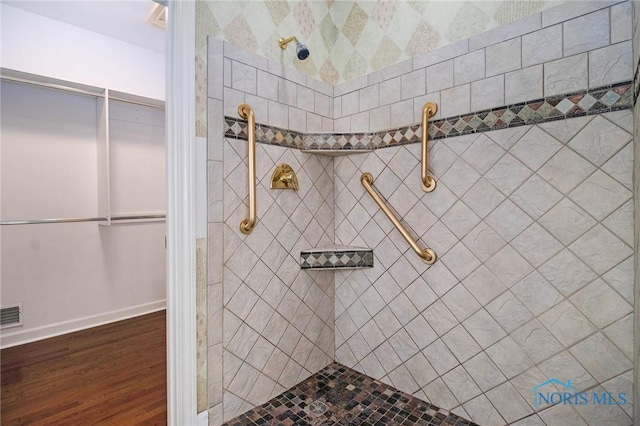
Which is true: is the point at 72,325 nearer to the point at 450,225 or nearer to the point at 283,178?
the point at 283,178

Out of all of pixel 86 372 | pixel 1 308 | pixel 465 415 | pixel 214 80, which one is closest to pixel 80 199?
pixel 1 308

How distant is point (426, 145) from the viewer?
145 centimetres

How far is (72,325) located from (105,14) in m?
2.46

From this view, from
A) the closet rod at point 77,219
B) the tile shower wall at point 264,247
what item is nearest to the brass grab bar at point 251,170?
the tile shower wall at point 264,247

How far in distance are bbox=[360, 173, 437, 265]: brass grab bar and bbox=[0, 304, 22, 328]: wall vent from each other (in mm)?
2741

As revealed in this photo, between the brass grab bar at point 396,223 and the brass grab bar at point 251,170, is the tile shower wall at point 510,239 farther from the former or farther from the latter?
the brass grab bar at point 251,170

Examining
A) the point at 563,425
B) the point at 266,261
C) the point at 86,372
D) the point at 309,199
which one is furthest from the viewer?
the point at 86,372

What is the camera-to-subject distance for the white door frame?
1.25 m

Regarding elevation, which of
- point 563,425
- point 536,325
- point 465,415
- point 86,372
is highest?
point 536,325

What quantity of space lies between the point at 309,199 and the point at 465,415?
126 centimetres

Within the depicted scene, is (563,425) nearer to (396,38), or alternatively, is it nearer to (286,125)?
(286,125)

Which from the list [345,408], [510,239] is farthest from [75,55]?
[510,239]

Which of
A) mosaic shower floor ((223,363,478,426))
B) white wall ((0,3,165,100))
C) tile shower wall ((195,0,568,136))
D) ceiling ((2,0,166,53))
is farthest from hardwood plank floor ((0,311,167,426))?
ceiling ((2,0,166,53))

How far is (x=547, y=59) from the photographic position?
3.90 ft
